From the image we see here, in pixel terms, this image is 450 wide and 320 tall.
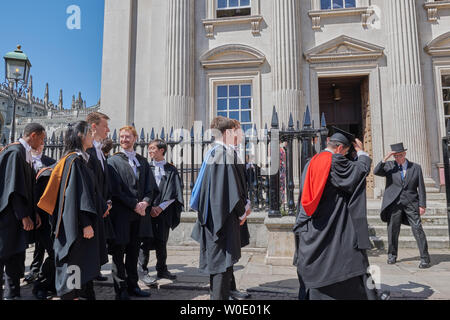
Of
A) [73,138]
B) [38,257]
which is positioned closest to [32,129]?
[73,138]

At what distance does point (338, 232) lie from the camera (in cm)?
296

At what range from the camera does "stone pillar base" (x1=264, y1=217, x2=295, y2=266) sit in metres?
5.02

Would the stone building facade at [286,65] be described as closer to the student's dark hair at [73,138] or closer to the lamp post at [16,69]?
the lamp post at [16,69]

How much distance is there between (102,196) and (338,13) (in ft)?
32.8

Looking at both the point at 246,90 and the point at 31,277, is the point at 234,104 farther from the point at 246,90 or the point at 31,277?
the point at 31,277

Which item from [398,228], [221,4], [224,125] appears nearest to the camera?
[224,125]

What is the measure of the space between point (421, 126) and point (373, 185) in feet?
7.47

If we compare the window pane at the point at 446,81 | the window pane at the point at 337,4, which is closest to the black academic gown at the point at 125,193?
the window pane at the point at 337,4

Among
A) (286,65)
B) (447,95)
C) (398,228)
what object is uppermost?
(286,65)

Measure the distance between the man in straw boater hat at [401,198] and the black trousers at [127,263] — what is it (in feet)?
13.6

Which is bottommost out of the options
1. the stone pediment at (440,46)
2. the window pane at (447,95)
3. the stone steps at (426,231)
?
the stone steps at (426,231)

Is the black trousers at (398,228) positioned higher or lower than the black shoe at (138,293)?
higher

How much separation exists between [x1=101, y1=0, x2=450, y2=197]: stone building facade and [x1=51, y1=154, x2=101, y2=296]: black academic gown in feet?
24.3

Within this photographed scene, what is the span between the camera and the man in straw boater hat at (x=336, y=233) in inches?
114
